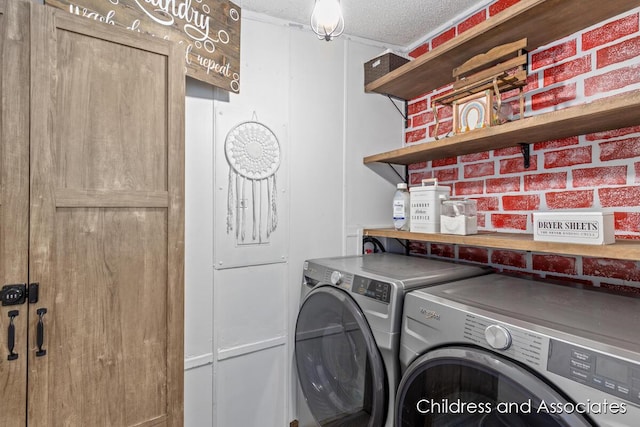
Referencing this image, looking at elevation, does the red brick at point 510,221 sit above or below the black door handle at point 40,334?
above

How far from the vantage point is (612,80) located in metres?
1.34

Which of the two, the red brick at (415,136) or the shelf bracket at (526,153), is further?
the red brick at (415,136)

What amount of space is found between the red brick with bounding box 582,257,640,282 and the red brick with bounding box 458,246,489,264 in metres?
0.45

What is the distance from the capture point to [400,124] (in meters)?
2.32

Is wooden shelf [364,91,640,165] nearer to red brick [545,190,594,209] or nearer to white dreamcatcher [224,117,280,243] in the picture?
red brick [545,190,594,209]

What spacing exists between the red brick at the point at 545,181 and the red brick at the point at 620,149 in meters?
0.16

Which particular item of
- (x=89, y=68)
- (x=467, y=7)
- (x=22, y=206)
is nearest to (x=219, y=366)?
(x=22, y=206)

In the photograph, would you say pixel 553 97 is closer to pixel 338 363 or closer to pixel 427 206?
pixel 427 206

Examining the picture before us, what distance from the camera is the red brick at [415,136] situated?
2188mm

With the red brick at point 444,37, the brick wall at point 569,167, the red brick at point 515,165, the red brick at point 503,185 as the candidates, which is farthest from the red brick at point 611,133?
the red brick at point 444,37

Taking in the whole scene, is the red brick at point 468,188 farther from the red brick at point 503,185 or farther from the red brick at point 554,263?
the red brick at point 554,263

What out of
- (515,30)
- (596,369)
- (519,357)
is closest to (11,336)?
(519,357)

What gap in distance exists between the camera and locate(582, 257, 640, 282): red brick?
130cm

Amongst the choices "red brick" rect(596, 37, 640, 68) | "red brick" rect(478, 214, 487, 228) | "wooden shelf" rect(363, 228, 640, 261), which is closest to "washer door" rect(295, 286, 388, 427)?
"wooden shelf" rect(363, 228, 640, 261)
